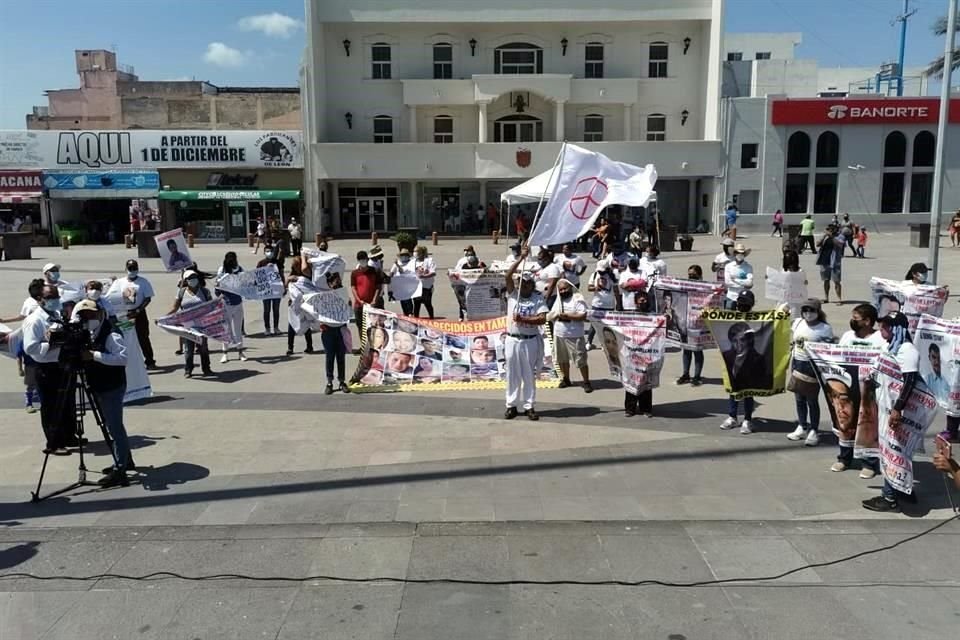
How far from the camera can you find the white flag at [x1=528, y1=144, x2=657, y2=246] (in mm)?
9680

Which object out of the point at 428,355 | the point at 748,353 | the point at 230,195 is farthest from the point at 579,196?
the point at 230,195

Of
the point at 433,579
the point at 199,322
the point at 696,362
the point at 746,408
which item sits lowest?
the point at 433,579

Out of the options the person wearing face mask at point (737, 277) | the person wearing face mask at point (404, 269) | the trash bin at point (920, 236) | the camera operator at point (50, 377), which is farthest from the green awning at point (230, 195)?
the camera operator at point (50, 377)

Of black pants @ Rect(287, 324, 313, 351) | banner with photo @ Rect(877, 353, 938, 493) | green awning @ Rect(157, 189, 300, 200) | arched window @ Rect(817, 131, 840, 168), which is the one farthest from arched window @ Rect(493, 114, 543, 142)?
banner with photo @ Rect(877, 353, 938, 493)

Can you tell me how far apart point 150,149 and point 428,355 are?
3540 centimetres

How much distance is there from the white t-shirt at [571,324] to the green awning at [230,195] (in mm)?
33377

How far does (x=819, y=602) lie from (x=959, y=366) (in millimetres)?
4134

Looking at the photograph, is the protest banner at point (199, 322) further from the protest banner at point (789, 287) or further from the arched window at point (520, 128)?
the arched window at point (520, 128)

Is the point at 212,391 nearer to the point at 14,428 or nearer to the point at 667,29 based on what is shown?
the point at 14,428

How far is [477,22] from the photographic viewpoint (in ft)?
136

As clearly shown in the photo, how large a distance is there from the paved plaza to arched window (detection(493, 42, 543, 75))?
117 ft

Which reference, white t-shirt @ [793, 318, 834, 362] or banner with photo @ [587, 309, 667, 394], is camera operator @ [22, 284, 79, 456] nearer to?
banner with photo @ [587, 309, 667, 394]

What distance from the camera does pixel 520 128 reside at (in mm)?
43062

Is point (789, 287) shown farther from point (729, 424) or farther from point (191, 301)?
point (191, 301)
